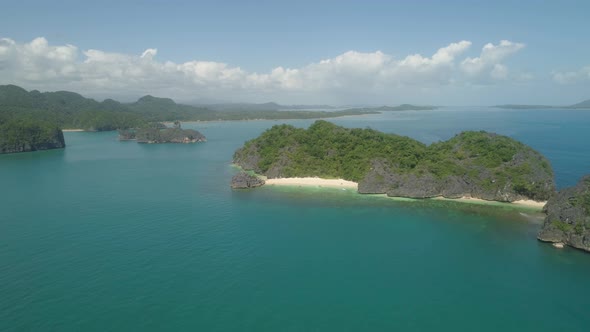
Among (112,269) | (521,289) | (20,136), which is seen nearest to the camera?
(521,289)

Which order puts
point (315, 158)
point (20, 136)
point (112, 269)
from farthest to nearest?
point (20, 136) < point (315, 158) < point (112, 269)

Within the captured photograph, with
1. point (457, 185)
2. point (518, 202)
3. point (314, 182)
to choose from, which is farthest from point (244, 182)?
point (518, 202)

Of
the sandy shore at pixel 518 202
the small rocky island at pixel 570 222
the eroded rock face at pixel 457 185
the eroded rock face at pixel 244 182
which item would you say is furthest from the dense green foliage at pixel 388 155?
the small rocky island at pixel 570 222

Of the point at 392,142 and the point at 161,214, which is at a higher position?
the point at 392,142

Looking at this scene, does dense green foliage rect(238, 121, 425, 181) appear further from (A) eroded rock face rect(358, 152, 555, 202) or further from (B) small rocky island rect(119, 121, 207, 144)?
(B) small rocky island rect(119, 121, 207, 144)

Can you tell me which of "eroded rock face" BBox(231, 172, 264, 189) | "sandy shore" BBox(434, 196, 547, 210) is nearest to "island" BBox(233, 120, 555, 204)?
"sandy shore" BBox(434, 196, 547, 210)

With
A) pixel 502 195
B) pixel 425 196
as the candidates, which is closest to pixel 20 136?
pixel 425 196

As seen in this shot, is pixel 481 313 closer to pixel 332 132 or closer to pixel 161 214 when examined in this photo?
pixel 161 214

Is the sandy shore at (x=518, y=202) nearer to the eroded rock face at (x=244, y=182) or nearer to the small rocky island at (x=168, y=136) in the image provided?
the eroded rock face at (x=244, y=182)

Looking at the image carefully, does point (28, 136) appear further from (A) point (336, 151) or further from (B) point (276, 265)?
(B) point (276, 265)
